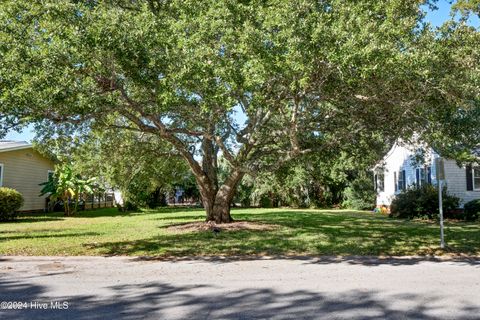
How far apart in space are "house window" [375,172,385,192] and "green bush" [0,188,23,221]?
2192cm

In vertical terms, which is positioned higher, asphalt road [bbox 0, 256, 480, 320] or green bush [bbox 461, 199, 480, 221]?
green bush [bbox 461, 199, 480, 221]

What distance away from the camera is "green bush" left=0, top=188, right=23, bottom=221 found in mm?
18880

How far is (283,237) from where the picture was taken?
12.8 meters

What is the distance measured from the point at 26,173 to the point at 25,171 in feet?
0.53

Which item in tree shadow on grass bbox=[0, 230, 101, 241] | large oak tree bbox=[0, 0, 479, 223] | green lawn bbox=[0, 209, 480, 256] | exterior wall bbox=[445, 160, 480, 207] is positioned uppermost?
large oak tree bbox=[0, 0, 479, 223]

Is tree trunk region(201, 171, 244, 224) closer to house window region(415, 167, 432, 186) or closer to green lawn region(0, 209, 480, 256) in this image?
green lawn region(0, 209, 480, 256)

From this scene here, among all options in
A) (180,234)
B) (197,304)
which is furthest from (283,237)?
(197,304)

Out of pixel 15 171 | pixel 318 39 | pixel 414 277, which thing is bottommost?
pixel 414 277

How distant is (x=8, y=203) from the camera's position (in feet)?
62.6

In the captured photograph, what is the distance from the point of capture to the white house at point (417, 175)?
19984 mm

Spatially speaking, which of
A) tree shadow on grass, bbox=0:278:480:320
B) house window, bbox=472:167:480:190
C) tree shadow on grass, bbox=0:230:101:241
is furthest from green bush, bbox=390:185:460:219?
tree shadow on grass, bbox=0:278:480:320

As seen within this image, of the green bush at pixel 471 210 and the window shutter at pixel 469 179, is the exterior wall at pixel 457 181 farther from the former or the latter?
the green bush at pixel 471 210

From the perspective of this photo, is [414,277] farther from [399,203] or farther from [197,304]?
[399,203]

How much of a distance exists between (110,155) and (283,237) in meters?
8.98
